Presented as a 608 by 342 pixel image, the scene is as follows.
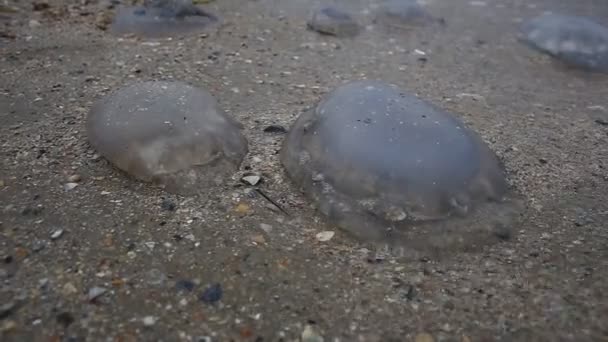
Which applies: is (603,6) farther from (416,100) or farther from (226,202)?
(226,202)

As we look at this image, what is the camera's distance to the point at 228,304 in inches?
51.1

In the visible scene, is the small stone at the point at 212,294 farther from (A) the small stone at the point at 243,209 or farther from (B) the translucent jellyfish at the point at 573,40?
(B) the translucent jellyfish at the point at 573,40

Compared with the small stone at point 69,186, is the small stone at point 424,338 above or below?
above

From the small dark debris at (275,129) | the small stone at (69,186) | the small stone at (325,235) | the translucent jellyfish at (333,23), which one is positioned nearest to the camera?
the small stone at (325,235)

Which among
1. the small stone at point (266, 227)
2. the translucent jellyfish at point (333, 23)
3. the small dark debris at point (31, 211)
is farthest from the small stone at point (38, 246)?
the translucent jellyfish at point (333, 23)

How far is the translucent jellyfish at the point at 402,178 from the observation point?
154 centimetres

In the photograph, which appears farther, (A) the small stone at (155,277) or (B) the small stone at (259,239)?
(B) the small stone at (259,239)

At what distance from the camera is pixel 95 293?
1.29 m

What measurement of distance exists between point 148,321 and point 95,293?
0.17 metres

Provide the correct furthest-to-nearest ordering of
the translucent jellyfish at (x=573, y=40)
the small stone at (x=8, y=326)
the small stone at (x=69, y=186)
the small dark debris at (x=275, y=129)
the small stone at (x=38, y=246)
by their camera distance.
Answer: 1. the translucent jellyfish at (x=573, y=40)
2. the small dark debris at (x=275, y=129)
3. the small stone at (x=69, y=186)
4. the small stone at (x=38, y=246)
5. the small stone at (x=8, y=326)

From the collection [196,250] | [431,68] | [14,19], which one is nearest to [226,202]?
[196,250]

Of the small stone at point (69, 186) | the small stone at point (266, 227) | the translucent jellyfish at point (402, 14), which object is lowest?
the small stone at point (69, 186)

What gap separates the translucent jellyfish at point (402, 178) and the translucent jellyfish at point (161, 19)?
51.3 inches

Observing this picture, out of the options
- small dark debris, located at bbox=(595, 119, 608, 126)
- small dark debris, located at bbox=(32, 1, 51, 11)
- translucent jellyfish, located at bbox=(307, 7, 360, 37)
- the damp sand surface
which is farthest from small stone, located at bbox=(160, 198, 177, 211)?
small dark debris, located at bbox=(32, 1, 51, 11)
